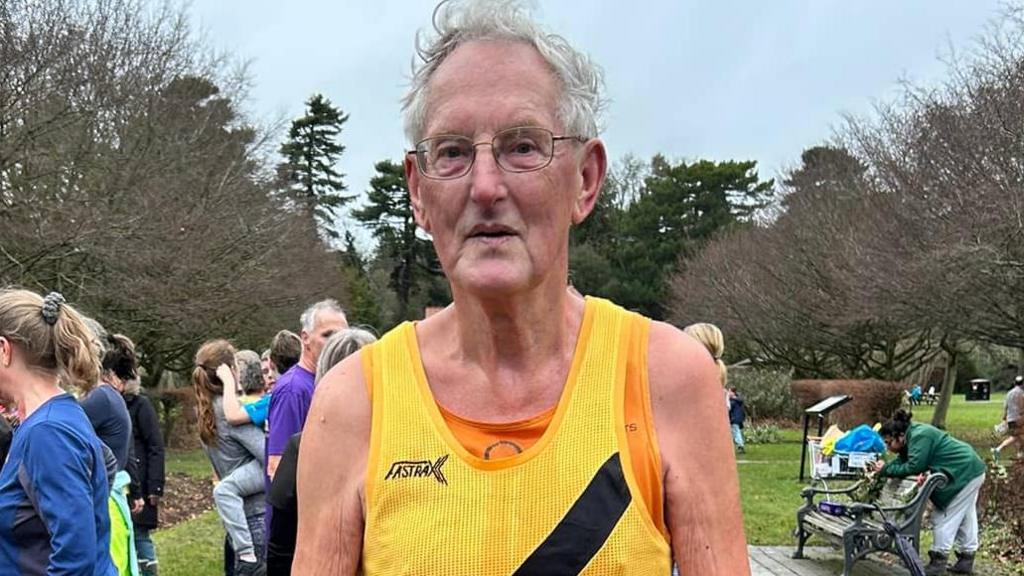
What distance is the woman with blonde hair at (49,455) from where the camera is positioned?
315 cm

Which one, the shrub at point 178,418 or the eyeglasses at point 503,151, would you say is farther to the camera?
the shrub at point 178,418

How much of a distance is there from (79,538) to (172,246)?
16.7 metres

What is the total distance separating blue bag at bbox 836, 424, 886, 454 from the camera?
1077cm

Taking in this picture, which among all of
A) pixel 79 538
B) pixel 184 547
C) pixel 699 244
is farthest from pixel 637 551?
pixel 699 244

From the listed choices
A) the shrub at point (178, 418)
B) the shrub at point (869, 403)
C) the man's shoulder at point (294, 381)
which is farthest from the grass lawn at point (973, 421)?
the shrub at point (178, 418)

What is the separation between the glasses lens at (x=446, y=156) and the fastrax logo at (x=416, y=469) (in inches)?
17.8

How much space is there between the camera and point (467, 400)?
1.55 meters

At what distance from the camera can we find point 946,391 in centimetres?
2723

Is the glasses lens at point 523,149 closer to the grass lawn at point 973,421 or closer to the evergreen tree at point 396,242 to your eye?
the grass lawn at point 973,421

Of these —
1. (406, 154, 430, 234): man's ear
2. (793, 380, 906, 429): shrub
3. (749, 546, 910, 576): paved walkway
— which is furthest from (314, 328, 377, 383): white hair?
(793, 380, 906, 429): shrub

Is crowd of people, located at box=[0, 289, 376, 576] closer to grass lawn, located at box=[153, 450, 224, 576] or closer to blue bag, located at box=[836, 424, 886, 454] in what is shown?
grass lawn, located at box=[153, 450, 224, 576]

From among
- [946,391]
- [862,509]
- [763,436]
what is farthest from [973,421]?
[862,509]

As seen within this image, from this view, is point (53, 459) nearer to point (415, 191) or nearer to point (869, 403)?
point (415, 191)

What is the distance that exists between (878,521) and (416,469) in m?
8.65
